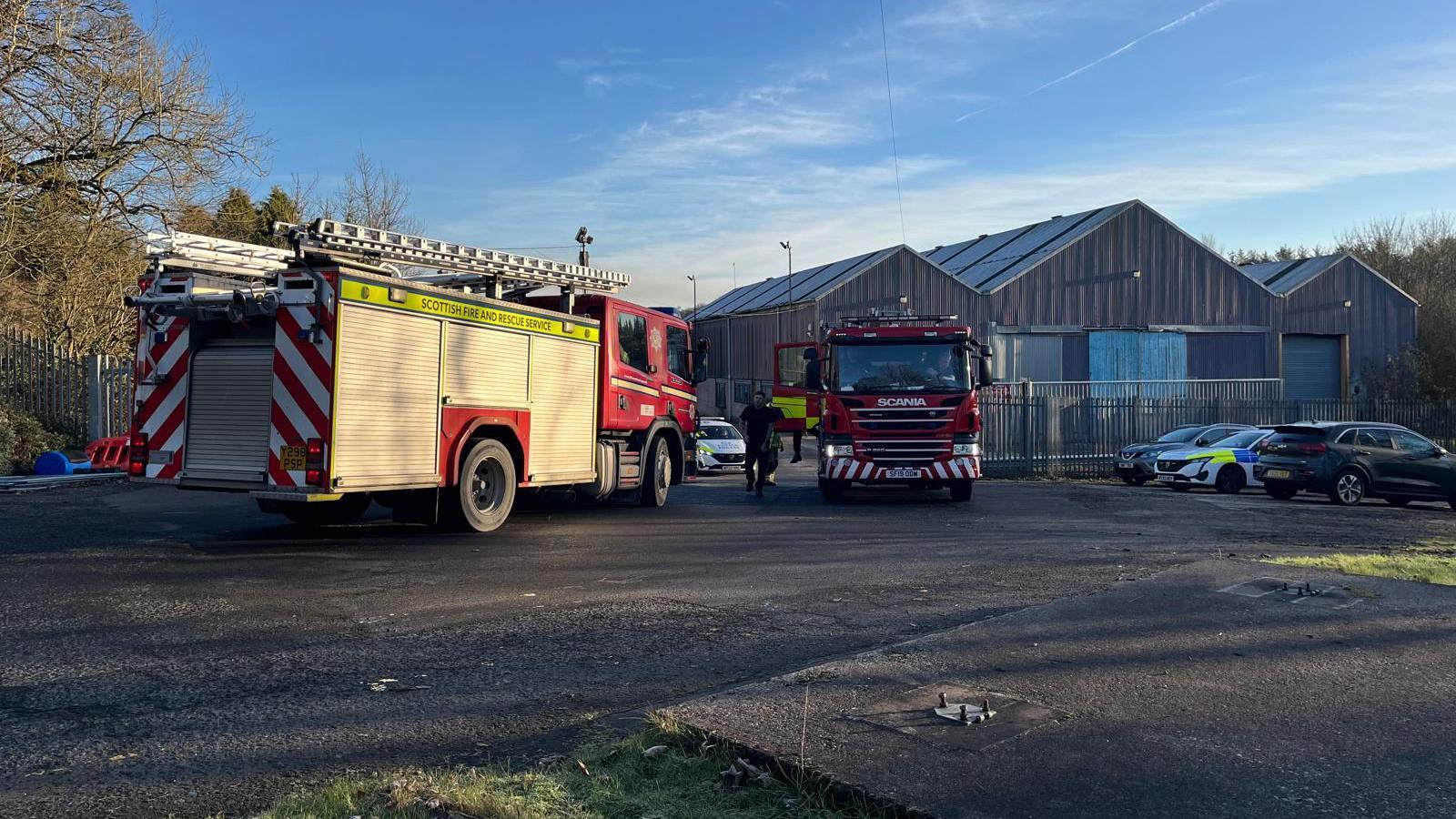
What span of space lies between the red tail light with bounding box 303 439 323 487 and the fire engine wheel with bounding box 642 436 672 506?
6120 millimetres

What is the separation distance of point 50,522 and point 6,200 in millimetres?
11630

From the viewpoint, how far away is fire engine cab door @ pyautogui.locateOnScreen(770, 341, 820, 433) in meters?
32.5

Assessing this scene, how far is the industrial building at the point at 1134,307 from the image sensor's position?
37344 mm

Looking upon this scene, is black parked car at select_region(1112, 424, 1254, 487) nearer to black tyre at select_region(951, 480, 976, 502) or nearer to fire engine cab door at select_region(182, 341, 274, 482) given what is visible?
black tyre at select_region(951, 480, 976, 502)

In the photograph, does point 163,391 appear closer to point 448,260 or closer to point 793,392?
point 448,260

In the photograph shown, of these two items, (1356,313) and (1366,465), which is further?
(1356,313)

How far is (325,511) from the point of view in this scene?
12.8 m

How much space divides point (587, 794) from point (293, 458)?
22.7 feet

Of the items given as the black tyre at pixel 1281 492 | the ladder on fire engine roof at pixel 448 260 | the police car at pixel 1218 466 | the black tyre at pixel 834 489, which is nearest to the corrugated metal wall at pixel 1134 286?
the police car at pixel 1218 466

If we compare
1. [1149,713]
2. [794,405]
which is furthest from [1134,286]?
[1149,713]

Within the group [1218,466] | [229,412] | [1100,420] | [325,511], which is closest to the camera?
[229,412]

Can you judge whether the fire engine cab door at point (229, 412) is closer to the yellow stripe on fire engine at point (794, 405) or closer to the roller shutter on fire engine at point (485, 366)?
the roller shutter on fire engine at point (485, 366)

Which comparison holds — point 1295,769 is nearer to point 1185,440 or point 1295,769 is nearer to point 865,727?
point 865,727

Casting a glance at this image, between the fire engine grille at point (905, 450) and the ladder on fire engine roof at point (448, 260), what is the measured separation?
455cm
